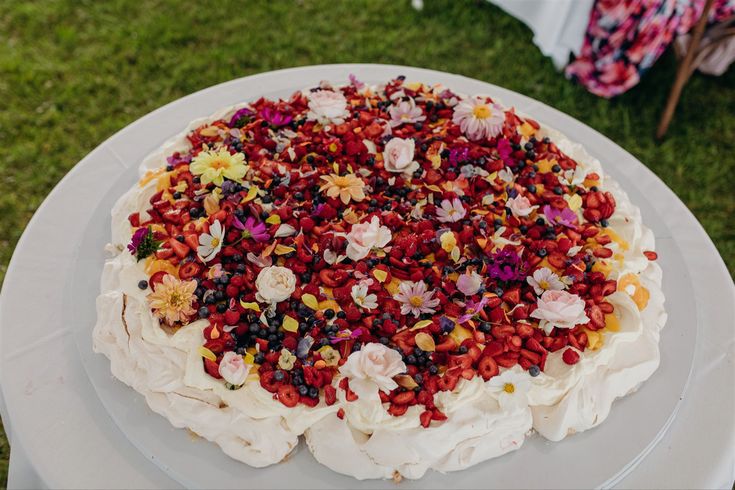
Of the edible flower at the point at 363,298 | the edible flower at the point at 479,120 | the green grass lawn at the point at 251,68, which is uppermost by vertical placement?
the edible flower at the point at 479,120

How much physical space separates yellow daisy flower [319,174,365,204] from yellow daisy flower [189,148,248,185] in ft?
0.85

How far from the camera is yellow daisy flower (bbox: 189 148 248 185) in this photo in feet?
6.15

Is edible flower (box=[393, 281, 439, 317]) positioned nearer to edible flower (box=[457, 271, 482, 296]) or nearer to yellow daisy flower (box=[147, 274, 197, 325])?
edible flower (box=[457, 271, 482, 296])

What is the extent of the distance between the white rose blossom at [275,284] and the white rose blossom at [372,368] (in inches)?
10.0

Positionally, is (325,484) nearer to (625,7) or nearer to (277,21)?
(625,7)

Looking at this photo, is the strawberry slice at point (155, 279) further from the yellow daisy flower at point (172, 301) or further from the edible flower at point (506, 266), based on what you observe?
the edible flower at point (506, 266)

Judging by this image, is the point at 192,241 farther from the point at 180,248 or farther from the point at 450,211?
the point at 450,211

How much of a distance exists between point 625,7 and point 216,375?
299 cm

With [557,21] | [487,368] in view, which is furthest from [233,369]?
[557,21]

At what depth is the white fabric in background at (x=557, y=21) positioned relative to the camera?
11.3ft

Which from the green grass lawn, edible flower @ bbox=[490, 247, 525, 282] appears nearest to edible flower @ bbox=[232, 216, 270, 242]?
edible flower @ bbox=[490, 247, 525, 282]

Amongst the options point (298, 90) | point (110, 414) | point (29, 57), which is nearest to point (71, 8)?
point (29, 57)

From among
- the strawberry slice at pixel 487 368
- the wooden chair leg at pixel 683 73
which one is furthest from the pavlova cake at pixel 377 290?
the wooden chair leg at pixel 683 73

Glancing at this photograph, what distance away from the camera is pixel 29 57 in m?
4.04
